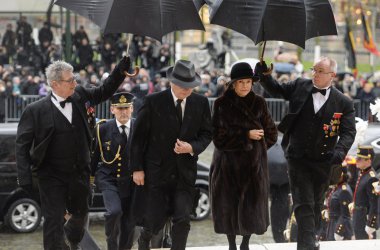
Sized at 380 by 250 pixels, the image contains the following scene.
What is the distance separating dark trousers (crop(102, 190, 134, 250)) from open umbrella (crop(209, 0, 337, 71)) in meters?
2.60

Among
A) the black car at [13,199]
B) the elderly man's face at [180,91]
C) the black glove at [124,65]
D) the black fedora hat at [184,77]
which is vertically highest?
the black glove at [124,65]

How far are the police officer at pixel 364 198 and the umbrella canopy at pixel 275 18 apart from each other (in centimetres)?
331

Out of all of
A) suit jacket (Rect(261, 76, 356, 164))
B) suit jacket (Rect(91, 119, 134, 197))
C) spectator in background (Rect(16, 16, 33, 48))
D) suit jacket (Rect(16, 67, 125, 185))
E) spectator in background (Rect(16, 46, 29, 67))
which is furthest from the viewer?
spectator in background (Rect(16, 46, 29, 67))

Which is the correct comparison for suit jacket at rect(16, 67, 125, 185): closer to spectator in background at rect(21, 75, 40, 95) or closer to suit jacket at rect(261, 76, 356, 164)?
suit jacket at rect(261, 76, 356, 164)

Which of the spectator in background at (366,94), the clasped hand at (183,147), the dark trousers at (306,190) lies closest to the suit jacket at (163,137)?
the clasped hand at (183,147)

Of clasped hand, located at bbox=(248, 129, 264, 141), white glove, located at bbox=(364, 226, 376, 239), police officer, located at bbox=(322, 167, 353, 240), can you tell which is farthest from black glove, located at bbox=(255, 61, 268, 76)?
white glove, located at bbox=(364, 226, 376, 239)

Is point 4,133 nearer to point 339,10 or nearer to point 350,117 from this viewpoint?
point 350,117

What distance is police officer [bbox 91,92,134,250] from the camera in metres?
10.1

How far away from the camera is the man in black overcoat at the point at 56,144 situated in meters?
8.23

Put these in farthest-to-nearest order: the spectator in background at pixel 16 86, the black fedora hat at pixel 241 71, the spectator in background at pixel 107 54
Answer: the spectator in background at pixel 107 54 < the spectator in background at pixel 16 86 < the black fedora hat at pixel 241 71

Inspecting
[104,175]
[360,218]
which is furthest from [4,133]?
[360,218]

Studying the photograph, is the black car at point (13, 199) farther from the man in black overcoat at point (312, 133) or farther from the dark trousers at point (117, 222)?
the man in black overcoat at point (312, 133)

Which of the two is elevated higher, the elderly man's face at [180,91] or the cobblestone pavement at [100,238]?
the elderly man's face at [180,91]

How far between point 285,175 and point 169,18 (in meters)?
4.71
